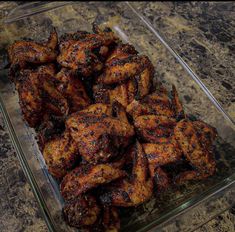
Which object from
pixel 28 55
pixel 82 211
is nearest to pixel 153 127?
pixel 82 211

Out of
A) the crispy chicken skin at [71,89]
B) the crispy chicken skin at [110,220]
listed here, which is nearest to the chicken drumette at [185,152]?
the crispy chicken skin at [110,220]

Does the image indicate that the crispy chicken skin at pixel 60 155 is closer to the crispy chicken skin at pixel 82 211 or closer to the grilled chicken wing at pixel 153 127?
the crispy chicken skin at pixel 82 211

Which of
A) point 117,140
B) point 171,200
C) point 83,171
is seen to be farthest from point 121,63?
point 171,200

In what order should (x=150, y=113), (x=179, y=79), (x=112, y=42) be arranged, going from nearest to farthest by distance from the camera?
(x=150, y=113), (x=112, y=42), (x=179, y=79)

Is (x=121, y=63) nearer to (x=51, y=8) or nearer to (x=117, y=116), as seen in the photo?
(x=117, y=116)

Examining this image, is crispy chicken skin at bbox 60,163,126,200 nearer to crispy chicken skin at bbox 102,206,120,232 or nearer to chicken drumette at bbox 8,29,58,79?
crispy chicken skin at bbox 102,206,120,232

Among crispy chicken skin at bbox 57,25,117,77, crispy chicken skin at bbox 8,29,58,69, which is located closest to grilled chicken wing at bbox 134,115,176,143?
crispy chicken skin at bbox 57,25,117,77

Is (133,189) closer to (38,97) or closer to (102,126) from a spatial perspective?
(102,126)
